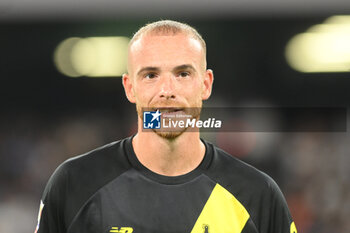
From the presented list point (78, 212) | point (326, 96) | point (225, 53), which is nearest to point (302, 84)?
point (326, 96)

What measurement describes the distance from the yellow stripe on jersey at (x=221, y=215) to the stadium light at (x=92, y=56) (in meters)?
4.98

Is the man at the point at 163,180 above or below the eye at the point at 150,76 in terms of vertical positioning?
below

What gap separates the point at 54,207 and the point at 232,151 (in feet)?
15.6

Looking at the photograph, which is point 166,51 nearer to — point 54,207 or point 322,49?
point 54,207

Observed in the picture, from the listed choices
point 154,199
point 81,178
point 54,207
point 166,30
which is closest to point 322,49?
point 166,30

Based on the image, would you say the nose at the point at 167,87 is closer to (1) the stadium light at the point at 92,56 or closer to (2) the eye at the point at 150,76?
(2) the eye at the point at 150,76

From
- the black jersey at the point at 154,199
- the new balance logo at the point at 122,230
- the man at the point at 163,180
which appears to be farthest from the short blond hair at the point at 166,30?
the new balance logo at the point at 122,230

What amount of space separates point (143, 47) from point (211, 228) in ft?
3.78

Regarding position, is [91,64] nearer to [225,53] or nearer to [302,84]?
[225,53]

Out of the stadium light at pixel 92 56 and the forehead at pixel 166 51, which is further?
the stadium light at pixel 92 56

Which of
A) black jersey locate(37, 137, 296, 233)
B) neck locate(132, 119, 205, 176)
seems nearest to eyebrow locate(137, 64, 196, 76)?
neck locate(132, 119, 205, 176)

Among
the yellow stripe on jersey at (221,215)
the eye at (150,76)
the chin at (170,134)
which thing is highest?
the eye at (150,76)

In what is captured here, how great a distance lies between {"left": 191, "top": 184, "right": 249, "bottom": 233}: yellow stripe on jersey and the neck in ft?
0.78

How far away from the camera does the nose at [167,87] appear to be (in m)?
2.61
